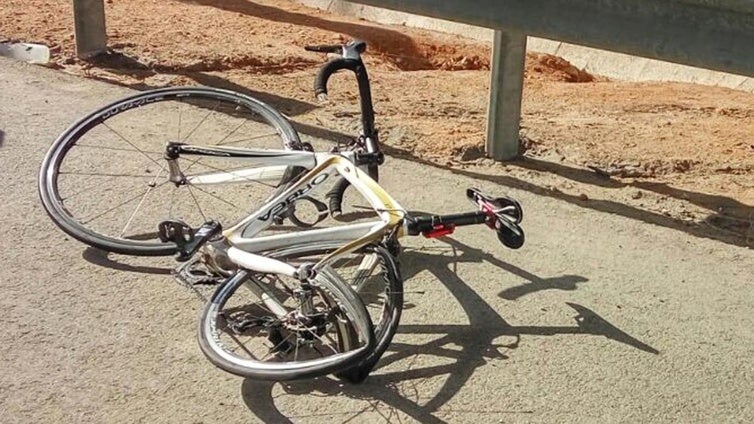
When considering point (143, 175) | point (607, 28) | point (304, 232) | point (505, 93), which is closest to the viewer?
point (304, 232)

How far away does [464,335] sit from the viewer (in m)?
4.22

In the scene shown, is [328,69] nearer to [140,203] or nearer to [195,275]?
[195,275]

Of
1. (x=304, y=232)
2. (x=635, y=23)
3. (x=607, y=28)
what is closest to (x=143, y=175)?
(x=304, y=232)

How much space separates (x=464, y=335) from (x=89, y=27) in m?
4.30

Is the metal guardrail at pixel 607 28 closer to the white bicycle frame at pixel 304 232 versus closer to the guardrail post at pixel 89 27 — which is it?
the white bicycle frame at pixel 304 232

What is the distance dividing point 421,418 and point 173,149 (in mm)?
1767

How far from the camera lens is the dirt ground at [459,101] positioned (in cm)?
571

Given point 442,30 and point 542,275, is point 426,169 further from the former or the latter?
point 442,30

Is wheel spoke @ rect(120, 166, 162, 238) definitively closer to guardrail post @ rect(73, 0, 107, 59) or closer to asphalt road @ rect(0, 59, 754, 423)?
asphalt road @ rect(0, 59, 754, 423)

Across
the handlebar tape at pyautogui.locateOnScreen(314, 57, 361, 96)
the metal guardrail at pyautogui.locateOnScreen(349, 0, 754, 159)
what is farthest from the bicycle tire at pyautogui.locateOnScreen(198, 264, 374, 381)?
the metal guardrail at pyautogui.locateOnScreen(349, 0, 754, 159)

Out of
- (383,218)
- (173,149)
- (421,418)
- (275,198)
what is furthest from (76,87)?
(421,418)

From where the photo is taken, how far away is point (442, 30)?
33.3ft

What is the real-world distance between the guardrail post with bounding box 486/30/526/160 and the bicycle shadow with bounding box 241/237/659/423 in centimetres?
117

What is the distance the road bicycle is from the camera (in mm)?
3779
